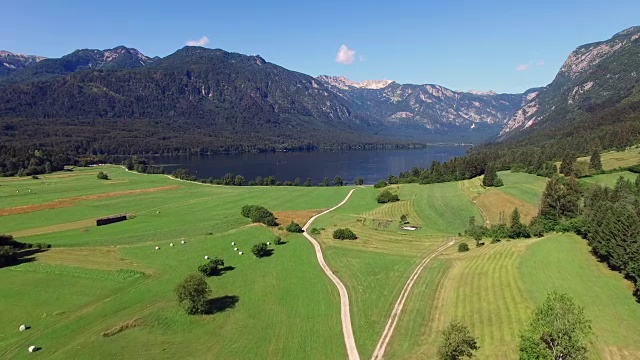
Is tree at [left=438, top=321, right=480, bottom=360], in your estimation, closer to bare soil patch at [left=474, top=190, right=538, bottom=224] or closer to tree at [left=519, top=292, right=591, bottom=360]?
tree at [left=519, top=292, right=591, bottom=360]

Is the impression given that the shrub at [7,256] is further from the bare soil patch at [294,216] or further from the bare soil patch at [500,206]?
the bare soil patch at [500,206]

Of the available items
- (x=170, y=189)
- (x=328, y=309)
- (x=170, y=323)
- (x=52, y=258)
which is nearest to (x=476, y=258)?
(x=328, y=309)

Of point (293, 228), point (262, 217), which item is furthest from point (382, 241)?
point (262, 217)

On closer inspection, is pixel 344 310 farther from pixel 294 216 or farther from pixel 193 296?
pixel 294 216

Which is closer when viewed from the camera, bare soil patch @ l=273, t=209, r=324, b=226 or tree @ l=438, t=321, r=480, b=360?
tree @ l=438, t=321, r=480, b=360

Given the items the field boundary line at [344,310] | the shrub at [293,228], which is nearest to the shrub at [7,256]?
Answer: the shrub at [293,228]

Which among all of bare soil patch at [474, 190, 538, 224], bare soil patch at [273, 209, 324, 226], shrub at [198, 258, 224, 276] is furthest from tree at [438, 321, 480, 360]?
bare soil patch at [273, 209, 324, 226]
